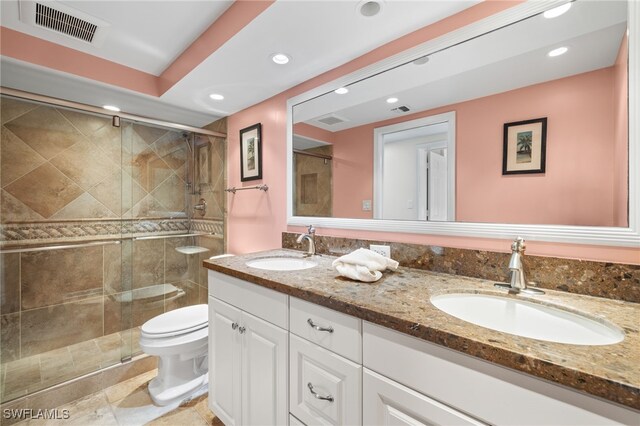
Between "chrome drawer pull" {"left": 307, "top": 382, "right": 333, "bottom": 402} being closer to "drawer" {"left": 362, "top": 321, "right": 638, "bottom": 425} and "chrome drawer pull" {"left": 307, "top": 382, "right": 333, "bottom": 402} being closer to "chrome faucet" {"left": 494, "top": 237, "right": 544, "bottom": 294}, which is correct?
"drawer" {"left": 362, "top": 321, "right": 638, "bottom": 425}

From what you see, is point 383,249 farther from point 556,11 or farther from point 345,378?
point 556,11

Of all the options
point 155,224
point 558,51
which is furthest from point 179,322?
point 558,51

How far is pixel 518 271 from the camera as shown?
962 mm

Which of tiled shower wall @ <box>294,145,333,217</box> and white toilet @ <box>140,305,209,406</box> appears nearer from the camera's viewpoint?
white toilet @ <box>140,305,209,406</box>

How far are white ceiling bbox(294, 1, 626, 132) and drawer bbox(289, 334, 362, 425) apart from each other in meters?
1.20

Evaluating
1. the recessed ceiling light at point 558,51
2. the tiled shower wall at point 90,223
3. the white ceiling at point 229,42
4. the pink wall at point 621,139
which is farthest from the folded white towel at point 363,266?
the tiled shower wall at point 90,223

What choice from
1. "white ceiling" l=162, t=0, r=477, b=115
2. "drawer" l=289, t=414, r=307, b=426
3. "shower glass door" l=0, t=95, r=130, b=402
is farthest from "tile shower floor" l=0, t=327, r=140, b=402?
"white ceiling" l=162, t=0, r=477, b=115

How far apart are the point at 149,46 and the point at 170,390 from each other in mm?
2229

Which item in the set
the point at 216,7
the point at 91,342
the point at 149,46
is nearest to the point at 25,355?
the point at 91,342

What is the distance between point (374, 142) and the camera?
1534 mm

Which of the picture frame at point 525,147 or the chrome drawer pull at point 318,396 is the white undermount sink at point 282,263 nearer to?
the chrome drawer pull at point 318,396

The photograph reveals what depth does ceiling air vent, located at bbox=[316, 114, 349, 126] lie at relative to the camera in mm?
1684

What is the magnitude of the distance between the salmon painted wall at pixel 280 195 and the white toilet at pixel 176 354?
746 millimetres

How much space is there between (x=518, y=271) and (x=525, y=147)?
480mm
